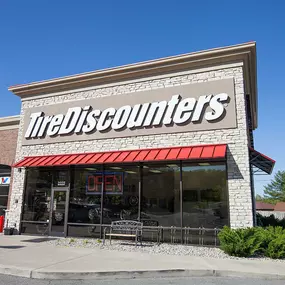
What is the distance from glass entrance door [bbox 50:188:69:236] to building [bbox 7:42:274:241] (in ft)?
0.16

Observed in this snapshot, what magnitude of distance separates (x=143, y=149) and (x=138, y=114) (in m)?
1.72

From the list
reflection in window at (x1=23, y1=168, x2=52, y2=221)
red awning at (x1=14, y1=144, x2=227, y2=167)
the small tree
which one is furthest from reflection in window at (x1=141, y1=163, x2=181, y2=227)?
the small tree

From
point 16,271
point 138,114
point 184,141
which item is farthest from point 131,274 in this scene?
point 138,114

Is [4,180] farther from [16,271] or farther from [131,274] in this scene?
[131,274]

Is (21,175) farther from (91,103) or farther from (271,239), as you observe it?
(271,239)

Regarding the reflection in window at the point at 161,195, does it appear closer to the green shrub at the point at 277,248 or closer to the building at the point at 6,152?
the green shrub at the point at 277,248

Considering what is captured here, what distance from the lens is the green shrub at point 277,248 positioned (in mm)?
9311

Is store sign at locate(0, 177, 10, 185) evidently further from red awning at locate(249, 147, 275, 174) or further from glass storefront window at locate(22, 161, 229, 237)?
red awning at locate(249, 147, 275, 174)

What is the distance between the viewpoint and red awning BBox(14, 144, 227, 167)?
1170 cm

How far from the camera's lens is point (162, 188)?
12.9m

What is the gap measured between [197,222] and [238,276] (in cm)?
467

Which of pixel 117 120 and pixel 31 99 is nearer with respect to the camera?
pixel 117 120

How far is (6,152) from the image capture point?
17.4m

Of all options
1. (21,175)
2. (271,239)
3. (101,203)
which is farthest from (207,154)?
(21,175)
